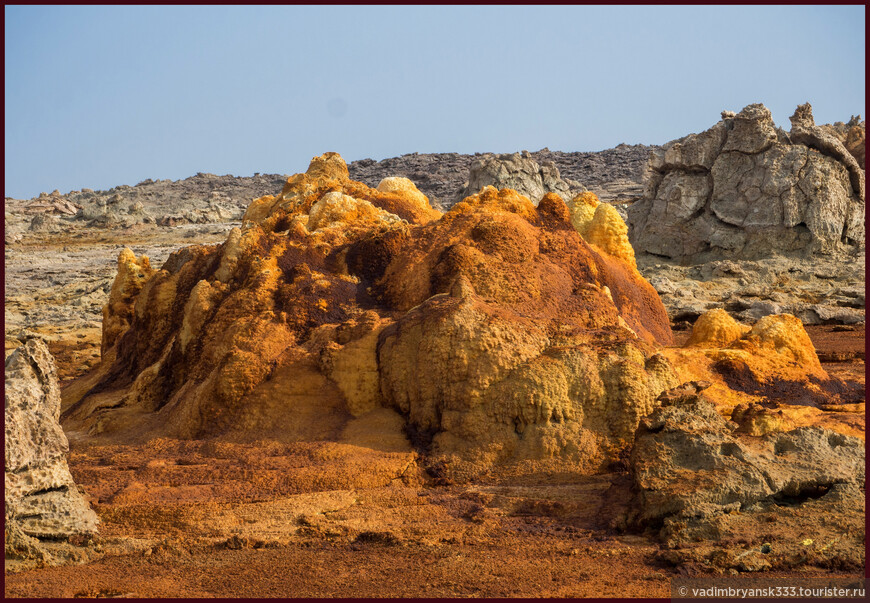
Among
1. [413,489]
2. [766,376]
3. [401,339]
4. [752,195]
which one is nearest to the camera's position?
[413,489]

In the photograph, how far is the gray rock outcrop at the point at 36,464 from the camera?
5312mm

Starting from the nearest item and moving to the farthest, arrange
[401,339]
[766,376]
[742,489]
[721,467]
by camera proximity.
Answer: [742,489], [721,467], [401,339], [766,376]

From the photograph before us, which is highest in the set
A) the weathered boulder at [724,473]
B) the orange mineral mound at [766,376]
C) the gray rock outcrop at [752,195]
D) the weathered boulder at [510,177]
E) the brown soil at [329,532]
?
the weathered boulder at [510,177]

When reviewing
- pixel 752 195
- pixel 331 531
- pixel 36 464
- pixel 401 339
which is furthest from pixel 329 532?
pixel 752 195

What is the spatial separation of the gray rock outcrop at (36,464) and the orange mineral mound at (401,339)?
1851 millimetres

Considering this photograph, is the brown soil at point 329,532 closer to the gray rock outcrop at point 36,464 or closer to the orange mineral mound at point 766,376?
the gray rock outcrop at point 36,464

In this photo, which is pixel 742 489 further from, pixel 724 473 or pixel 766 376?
pixel 766 376

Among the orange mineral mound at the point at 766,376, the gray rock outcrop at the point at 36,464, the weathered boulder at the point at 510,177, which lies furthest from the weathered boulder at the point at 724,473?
the weathered boulder at the point at 510,177

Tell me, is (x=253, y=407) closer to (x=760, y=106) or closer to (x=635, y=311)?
(x=635, y=311)

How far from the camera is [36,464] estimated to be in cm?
549

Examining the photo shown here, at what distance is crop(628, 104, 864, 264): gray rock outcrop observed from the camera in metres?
20.1

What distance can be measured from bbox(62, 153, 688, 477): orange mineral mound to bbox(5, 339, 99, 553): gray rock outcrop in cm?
185

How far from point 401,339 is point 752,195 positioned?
15.6 m

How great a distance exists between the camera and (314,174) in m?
12.0
